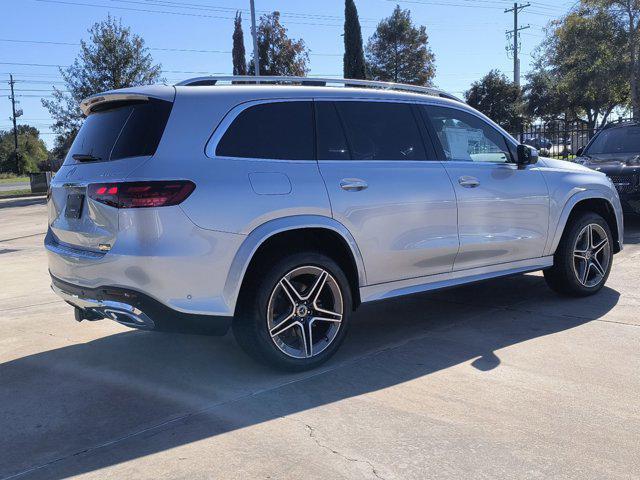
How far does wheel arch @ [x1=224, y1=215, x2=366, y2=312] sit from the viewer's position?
3.82 metres

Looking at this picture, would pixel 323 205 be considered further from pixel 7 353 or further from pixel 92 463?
pixel 7 353

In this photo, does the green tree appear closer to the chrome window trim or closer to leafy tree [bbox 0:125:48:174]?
the chrome window trim

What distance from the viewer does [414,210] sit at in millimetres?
4633

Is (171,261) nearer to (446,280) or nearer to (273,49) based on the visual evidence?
(446,280)

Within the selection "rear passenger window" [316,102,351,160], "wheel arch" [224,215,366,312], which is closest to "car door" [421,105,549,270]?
"rear passenger window" [316,102,351,160]

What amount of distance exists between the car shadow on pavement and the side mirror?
1355mm

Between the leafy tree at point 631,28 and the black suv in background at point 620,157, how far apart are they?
7.66 metres

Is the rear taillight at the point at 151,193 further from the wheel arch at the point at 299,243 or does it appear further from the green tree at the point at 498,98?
the green tree at the point at 498,98

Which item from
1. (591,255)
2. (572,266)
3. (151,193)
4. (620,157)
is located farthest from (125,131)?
(620,157)

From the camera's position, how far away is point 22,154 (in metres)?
68.4

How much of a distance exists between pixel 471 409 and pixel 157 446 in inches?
69.2

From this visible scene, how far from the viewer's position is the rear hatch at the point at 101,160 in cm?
378

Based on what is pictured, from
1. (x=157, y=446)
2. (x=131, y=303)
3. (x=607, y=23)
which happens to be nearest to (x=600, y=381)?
(x=157, y=446)

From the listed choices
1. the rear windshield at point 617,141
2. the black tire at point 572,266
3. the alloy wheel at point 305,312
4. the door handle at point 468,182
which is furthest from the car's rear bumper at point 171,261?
the rear windshield at point 617,141
